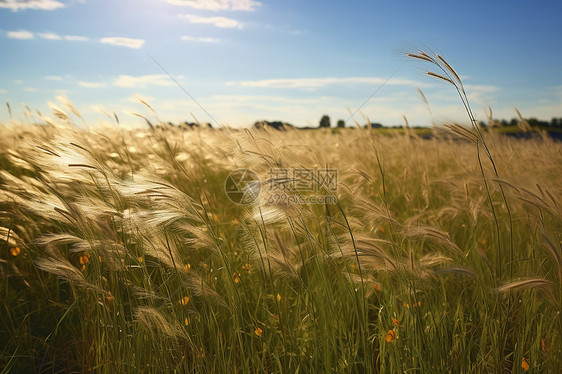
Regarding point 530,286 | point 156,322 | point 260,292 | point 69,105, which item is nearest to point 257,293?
point 260,292

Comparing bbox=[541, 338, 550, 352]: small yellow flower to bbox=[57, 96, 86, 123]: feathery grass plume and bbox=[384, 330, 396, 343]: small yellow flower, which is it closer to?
bbox=[384, 330, 396, 343]: small yellow flower

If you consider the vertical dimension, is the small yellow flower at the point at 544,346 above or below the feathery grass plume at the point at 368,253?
below

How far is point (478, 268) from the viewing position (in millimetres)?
1916

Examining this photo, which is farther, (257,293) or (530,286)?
(257,293)

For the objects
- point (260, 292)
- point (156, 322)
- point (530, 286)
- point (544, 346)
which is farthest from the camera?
point (260, 292)

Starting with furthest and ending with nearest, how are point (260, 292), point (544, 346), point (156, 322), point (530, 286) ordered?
point (260, 292), point (544, 346), point (156, 322), point (530, 286)

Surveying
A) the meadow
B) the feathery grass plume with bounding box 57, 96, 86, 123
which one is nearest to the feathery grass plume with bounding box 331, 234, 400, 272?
the meadow

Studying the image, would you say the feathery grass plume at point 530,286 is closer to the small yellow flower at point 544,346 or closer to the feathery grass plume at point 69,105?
the small yellow flower at point 544,346

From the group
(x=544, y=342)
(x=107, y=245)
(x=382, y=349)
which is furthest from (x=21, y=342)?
(x=544, y=342)

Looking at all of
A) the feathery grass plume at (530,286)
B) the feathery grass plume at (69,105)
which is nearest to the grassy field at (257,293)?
the feathery grass plume at (530,286)

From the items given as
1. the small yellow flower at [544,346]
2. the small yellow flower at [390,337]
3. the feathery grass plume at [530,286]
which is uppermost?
the feathery grass plume at [530,286]

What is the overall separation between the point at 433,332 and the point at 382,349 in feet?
0.76

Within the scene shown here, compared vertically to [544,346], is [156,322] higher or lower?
higher

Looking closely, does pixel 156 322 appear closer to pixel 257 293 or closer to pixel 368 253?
pixel 257 293
